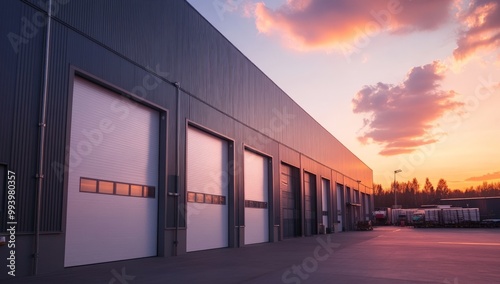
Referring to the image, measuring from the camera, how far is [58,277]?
41.1 feet

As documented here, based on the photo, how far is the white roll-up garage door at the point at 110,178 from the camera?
50.2 feet

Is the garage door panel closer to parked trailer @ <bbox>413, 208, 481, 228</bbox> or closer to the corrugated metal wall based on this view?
the corrugated metal wall

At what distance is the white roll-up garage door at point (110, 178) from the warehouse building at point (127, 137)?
0.05 m

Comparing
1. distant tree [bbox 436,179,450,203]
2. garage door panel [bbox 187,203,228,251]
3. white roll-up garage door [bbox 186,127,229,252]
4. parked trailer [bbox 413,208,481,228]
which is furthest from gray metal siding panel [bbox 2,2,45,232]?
distant tree [bbox 436,179,450,203]

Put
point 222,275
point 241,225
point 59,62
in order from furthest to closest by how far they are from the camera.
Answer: point 241,225, point 59,62, point 222,275

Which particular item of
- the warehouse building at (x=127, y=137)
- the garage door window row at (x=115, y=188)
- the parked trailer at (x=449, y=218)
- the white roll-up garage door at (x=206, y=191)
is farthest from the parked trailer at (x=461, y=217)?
the garage door window row at (x=115, y=188)

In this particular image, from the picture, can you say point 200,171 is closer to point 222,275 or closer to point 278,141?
point 222,275

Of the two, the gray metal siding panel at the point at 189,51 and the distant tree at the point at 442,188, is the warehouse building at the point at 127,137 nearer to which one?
the gray metal siding panel at the point at 189,51

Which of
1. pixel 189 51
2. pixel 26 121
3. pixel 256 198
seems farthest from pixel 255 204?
pixel 26 121

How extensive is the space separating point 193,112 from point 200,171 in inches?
132

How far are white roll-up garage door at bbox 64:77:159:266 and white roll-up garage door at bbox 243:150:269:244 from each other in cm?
1051

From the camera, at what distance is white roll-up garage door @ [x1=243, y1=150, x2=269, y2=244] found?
29780 mm

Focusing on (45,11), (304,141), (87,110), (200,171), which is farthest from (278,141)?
(45,11)

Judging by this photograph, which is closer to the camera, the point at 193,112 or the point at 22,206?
the point at 22,206
